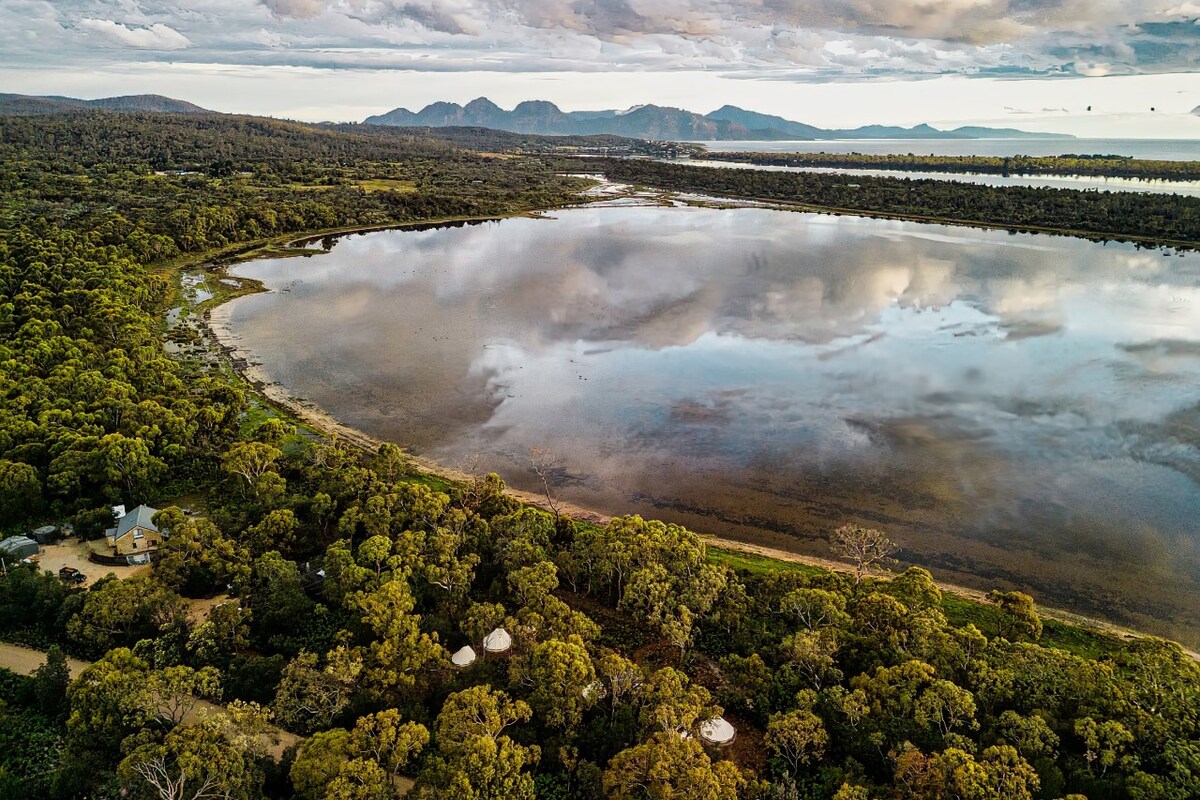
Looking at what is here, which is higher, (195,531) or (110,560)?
(195,531)

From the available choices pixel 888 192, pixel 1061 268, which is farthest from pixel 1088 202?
pixel 1061 268

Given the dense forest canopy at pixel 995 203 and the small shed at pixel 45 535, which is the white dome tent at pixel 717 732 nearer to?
the small shed at pixel 45 535

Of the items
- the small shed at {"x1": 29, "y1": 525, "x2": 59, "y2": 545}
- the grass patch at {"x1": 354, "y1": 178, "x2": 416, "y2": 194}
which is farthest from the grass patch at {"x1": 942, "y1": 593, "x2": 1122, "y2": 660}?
the grass patch at {"x1": 354, "y1": 178, "x2": 416, "y2": 194}

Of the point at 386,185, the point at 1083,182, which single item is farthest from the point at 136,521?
the point at 1083,182

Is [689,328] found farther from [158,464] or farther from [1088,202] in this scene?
[1088,202]

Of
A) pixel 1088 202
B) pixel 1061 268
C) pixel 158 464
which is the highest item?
pixel 1088 202

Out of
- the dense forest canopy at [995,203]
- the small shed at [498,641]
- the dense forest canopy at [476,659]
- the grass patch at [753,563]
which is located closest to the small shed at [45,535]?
the dense forest canopy at [476,659]

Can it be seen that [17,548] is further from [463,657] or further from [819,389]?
[819,389]
